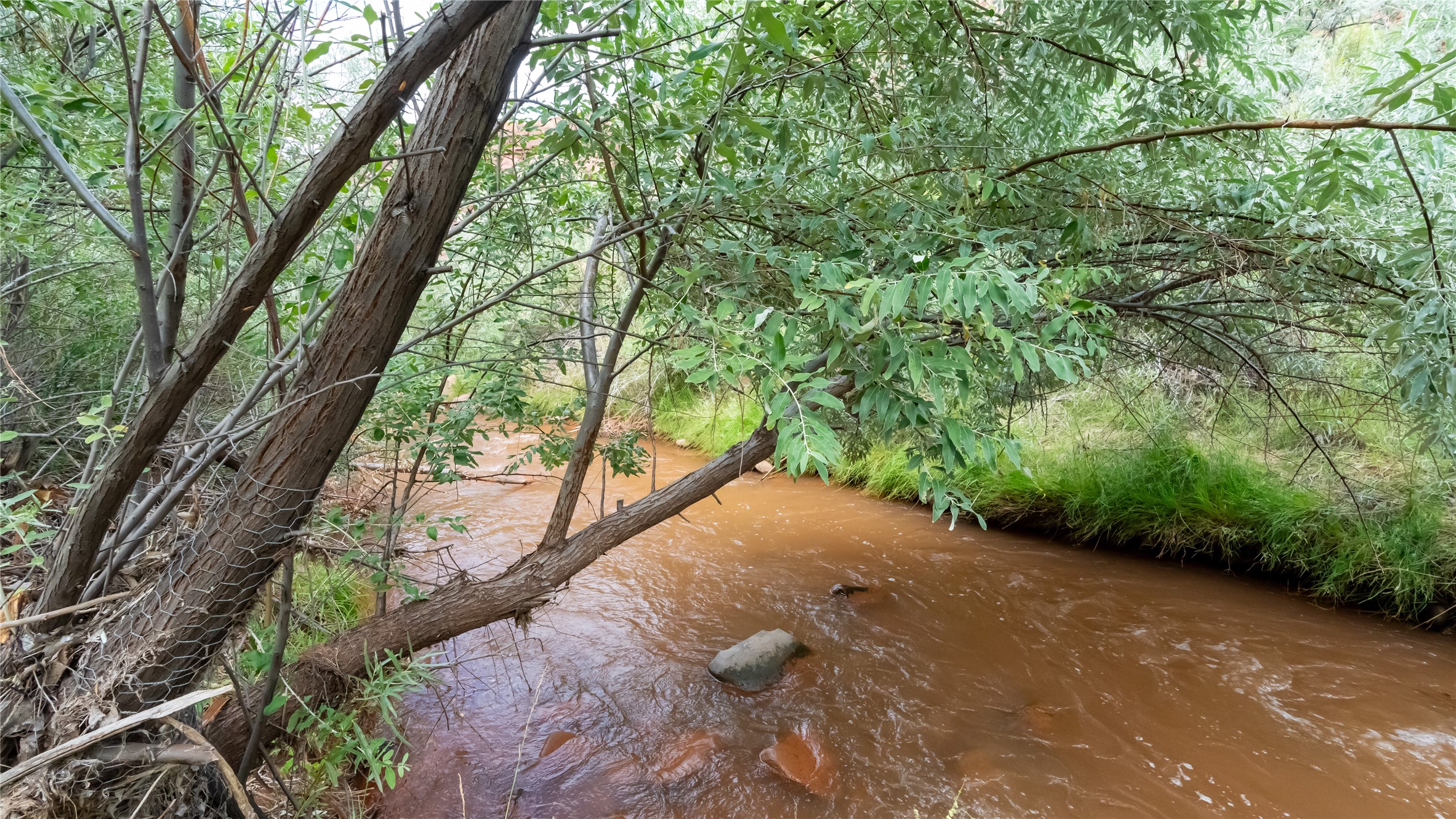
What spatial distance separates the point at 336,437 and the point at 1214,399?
5.30 meters

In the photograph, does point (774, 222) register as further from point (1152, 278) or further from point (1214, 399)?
point (1214, 399)

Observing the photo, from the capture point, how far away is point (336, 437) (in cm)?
165

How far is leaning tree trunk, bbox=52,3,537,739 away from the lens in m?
1.46

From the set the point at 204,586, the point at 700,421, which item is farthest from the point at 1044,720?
the point at 700,421

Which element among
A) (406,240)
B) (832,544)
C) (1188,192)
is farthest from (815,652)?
(406,240)

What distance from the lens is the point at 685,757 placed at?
2961 millimetres

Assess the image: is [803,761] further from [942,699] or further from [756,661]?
[942,699]

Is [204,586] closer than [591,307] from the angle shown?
Yes

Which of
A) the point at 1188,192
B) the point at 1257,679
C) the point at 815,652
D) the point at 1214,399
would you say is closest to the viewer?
the point at 1188,192

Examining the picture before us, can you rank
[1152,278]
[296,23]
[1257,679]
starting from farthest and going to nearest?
[1257,679] < [1152,278] < [296,23]

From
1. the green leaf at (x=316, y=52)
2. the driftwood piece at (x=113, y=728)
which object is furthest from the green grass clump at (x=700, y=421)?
the driftwood piece at (x=113, y=728)

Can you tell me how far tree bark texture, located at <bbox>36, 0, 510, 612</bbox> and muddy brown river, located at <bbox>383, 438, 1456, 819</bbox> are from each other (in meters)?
1.68

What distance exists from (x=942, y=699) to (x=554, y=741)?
1961 millimetres

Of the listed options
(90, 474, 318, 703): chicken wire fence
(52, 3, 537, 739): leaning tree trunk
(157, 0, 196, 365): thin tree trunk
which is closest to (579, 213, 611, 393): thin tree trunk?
(52, 3, 537, 739): leaning tree trunk
